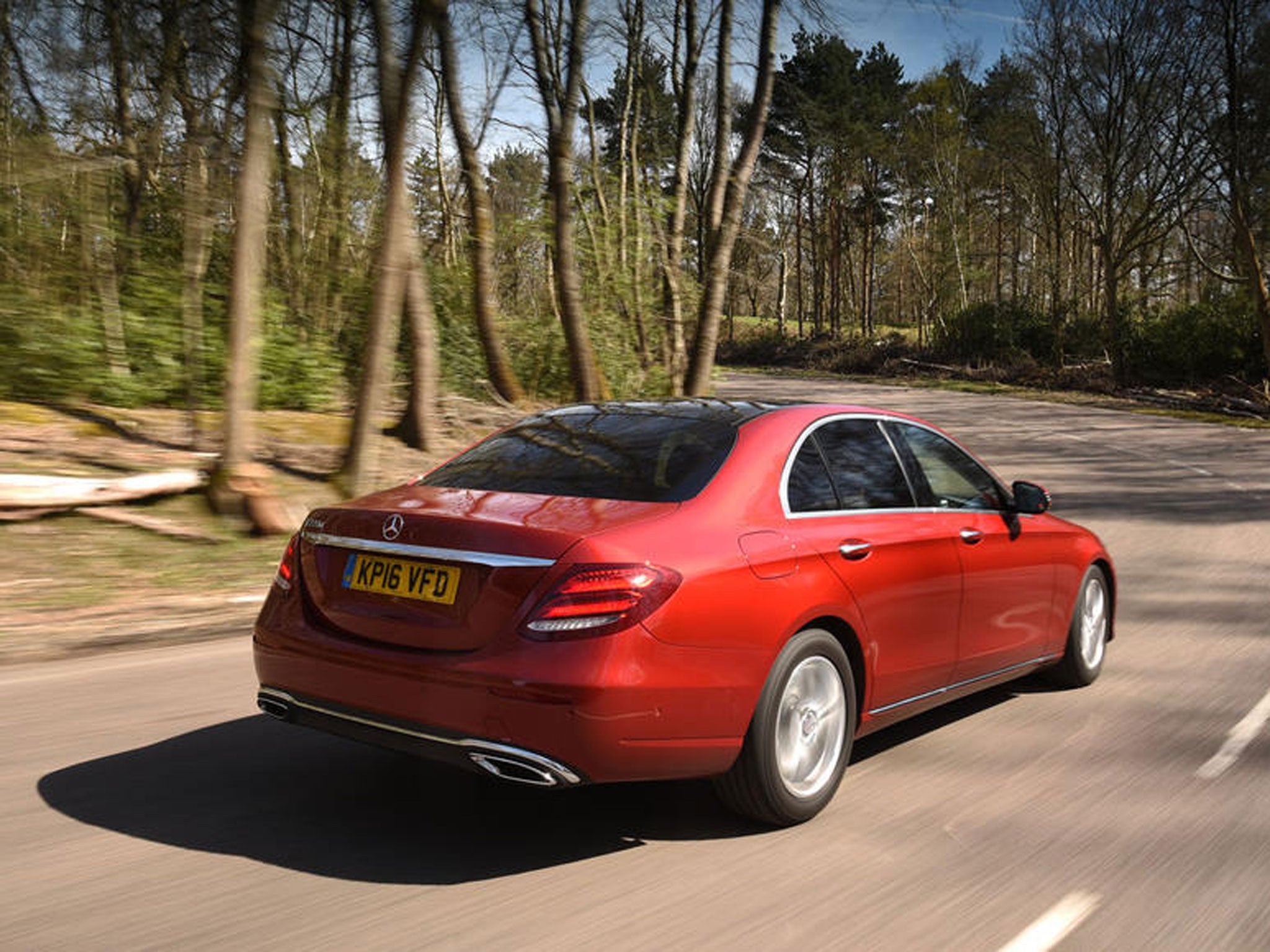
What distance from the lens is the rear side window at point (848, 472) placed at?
4340 mm

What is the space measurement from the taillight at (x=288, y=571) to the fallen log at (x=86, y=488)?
18.4 feet

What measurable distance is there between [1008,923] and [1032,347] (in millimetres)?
42404

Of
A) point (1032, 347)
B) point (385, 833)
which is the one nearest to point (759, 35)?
point (385, 833)

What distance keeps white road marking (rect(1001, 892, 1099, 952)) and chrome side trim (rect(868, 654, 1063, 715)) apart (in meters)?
1.07

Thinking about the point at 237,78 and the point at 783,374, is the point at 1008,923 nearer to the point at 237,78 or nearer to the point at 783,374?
the point at 237,78

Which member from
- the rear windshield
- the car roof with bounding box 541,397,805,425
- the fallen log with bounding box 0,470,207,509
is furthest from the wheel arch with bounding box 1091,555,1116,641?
the fallen log with bounding box 0,470,207,509

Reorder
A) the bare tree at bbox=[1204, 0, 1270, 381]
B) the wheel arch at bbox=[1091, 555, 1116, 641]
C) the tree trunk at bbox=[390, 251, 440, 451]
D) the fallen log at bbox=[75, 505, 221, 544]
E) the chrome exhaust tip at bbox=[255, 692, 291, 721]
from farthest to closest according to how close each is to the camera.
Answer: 1. the bare tree at bbox=[1204, 0, 1270, 381]
2. the tree trunk at bbox=[390, 251, 440, 451]
3. the fallen log at bbox=[75, 505, 221, 544]
4. the wheel arch at bbox=[1091, 555, 1116, 641]
5. the chrome exhaust tip at bbox=[255, 692, 291, 721]

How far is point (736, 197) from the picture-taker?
16.7m

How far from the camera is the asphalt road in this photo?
10.5 ft

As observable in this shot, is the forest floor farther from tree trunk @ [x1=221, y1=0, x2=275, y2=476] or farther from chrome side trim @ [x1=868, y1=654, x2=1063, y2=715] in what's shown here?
chrome side trim @ [x1=868, y1=654, x2=1063, y2=715]

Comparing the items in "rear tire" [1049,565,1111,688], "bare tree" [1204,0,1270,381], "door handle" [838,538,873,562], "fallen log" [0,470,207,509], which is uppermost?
"bare tree" [1204,0,1270,381]

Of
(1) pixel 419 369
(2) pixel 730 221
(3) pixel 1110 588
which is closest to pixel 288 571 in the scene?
(3) pixel 1110 588

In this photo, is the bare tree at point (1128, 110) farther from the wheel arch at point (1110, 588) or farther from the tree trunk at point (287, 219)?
the wheel arch at point (1110, 588)

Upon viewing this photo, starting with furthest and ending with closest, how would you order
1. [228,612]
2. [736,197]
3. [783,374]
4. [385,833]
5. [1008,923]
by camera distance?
[783,374] < [736,197] < [228,612] < [385,833] < [1008,923]
